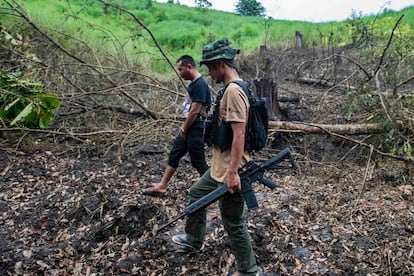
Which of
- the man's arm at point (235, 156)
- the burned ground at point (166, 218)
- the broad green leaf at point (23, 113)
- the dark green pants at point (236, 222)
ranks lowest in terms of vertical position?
the burned ground at point (166, 218)

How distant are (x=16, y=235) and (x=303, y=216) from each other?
254 cm

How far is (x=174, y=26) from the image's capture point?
50.9ft

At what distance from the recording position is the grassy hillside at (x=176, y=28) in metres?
9.09

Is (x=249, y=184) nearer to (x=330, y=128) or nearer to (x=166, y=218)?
(x=166, y=218)

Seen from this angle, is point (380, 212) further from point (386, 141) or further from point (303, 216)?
point (386, 141)

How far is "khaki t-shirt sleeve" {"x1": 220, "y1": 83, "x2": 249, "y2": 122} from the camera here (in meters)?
2.47

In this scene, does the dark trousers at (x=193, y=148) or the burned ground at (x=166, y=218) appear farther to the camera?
the dark trousers at (x=193, y=148)

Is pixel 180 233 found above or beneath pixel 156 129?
beneath

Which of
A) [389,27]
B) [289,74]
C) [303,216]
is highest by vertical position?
[389,27]

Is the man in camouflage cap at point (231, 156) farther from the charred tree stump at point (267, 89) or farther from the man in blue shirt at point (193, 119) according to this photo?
the charred tree stump at point (267, 89)

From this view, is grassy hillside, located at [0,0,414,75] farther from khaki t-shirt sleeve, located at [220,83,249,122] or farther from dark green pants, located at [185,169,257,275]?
khaki t-shirt sleeve, located at [220,83,249,122]

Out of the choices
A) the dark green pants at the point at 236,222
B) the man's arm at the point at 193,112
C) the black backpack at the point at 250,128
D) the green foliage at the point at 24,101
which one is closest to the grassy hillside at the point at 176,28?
the green foliage at the point at 24,101

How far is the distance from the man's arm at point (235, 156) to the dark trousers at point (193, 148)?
1.19 m

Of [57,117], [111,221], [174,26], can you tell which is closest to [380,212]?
[111,221]
